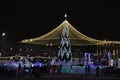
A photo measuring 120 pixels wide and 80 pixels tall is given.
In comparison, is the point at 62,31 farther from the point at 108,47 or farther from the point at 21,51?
the point at 108,47

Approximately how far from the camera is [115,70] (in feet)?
180

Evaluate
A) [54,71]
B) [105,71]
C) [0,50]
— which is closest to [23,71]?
[54,71]

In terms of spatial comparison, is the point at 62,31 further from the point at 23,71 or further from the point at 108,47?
the point at 108,47

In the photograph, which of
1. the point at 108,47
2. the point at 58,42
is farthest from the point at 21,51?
the point at 58,42

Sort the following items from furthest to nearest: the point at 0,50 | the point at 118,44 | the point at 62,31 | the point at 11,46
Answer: the point at 118,44 < the point at 11,46 < the point at 0,50 < the point at 62,31

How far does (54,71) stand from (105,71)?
23.4ft

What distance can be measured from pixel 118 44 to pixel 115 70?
8053cm

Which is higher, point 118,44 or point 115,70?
point 118,44

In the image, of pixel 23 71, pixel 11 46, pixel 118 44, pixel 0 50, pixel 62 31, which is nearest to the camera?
pixel 23 71

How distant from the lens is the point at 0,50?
346ft

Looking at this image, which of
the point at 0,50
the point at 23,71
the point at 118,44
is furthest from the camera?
the point at 118,44

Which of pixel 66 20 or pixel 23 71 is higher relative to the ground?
pixel 66 20

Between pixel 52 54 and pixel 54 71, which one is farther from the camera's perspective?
pixel 52 54

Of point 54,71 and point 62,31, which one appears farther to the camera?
point 62,31
